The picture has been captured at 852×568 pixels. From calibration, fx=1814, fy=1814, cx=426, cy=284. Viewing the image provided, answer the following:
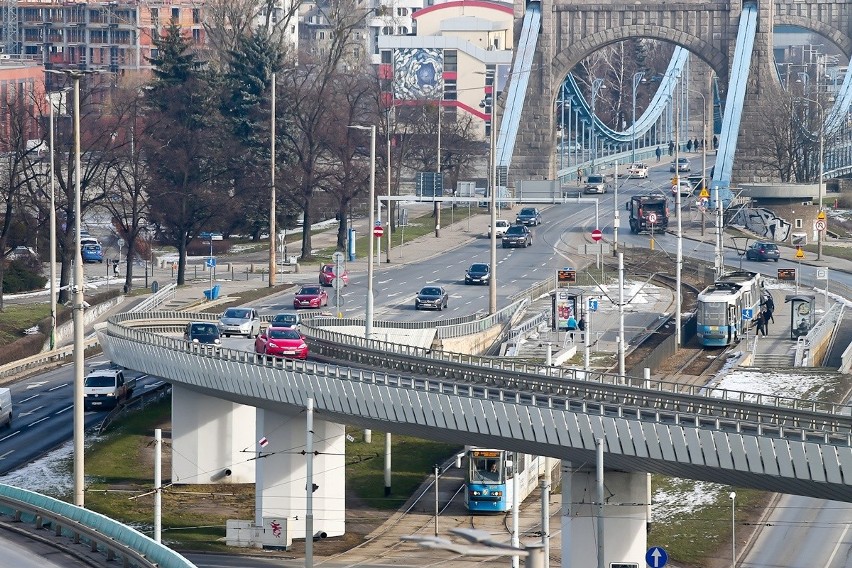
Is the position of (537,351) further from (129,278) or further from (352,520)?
(129,278)

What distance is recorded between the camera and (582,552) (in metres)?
46.9

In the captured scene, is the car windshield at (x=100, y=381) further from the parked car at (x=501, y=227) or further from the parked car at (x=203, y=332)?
the parked car at (x=501, y=227)

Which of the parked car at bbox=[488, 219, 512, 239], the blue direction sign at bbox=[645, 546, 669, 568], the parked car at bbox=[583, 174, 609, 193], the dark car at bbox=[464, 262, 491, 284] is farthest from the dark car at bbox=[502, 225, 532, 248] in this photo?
the blue direction sign at bbox=[645, 546, 669, 568]

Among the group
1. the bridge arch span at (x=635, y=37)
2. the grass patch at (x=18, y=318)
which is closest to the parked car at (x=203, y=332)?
the grass patch at (x=18, y=318)

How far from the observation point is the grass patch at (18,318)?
8994 cm

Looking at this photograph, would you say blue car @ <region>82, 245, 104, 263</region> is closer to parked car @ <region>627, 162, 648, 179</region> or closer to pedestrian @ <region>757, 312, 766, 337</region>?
pedestrian @ <region>757, 312, 766, 337</region>

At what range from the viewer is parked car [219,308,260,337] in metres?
74.8

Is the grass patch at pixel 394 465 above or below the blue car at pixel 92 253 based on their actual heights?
below

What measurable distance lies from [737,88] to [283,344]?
9593cm

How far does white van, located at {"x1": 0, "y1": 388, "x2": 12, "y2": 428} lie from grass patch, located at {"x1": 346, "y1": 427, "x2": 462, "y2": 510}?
13.2 meters

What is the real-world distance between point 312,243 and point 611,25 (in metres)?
40.0

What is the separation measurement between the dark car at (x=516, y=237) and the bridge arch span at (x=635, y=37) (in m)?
33.7

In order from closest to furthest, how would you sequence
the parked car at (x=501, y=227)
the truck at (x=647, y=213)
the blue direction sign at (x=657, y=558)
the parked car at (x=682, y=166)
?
the blue direction sign at (x=657, y=558) → the parked car at (x=501, y=227) → the truck at (x=647, y=213) → the parked car at (x=682, y=166)

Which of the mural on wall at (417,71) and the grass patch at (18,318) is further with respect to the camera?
the mural on wall at (417,71)
